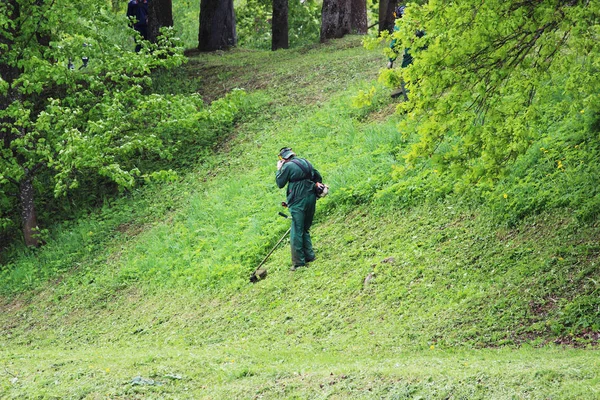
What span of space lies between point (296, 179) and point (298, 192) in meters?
0.20

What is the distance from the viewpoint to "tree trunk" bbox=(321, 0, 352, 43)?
25.4m

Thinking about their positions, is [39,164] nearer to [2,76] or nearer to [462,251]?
[2,76]

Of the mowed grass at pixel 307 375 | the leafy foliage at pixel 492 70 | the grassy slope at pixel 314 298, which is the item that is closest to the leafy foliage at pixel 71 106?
the grassy slope at pixel 314 298

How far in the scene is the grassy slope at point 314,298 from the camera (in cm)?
807

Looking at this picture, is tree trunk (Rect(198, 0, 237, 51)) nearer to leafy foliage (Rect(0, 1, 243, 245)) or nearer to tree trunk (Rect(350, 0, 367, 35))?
tree trunk (Rect(350, 0, 367, 35))

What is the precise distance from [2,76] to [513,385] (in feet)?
45.4

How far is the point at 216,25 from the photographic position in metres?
26.6

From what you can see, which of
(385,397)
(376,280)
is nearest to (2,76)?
(376,280)

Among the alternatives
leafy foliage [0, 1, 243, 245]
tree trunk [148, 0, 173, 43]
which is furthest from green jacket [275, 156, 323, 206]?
tree trunk [148, 0, 173, 43]

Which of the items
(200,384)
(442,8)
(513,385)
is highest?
(442,8)

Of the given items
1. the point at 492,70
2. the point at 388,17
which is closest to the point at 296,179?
the point at 492,70

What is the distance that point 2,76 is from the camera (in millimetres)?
17344

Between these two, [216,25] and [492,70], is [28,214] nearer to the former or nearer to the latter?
[216,25]

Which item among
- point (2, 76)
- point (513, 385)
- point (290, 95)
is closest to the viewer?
point (513, 385)
